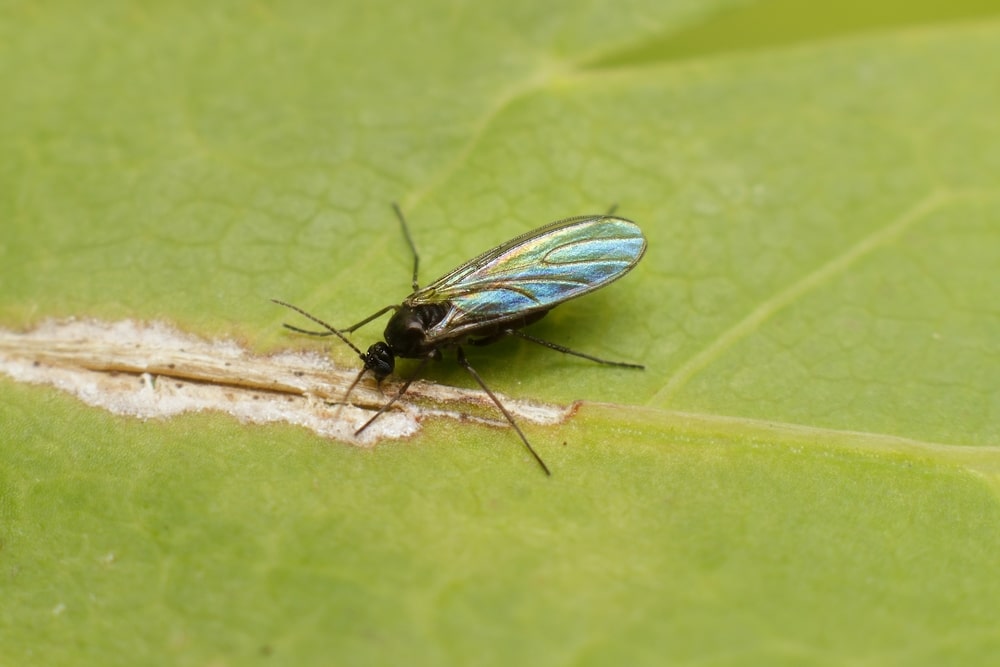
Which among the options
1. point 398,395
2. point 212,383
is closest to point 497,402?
point 398,395

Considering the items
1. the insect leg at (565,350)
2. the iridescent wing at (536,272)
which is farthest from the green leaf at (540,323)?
the iridescent wing at (536,272)

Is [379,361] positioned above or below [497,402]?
above

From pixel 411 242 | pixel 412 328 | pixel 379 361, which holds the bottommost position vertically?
pixel 379 361

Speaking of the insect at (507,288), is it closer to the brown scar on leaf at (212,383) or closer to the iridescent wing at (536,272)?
the iridescent wing at (536,272)

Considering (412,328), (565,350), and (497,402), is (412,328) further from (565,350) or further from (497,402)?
(565,350)

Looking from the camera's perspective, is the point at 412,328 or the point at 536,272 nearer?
the point at 412,328

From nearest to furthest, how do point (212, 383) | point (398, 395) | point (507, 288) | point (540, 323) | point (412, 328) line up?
point (212, 383)
point (398, 395)
point (412, 328)
point (507, 288)
point (540, 323)
